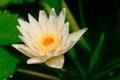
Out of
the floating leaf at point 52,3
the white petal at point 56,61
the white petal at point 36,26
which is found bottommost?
the white petal at point 56,61

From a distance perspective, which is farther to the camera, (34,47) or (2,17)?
(2,17)

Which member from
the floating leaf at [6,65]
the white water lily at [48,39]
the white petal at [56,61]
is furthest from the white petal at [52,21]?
the floating leaf at [6,65]

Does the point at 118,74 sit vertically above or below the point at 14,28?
below

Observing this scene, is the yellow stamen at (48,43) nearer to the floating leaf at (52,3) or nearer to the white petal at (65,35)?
the white petal at (65,35)

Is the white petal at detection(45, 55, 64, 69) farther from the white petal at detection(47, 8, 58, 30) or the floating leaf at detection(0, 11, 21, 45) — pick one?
the floating leaf at detection(0, 11, 21, 45)

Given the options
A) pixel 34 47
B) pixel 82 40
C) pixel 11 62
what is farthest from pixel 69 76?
pixel 34 47

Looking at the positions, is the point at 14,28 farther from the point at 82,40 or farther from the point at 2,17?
the point at 82,40
